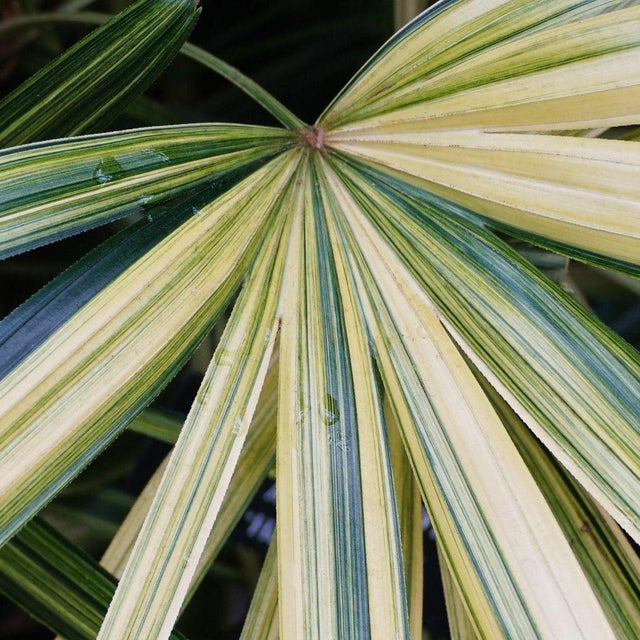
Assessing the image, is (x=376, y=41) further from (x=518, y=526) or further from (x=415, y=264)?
(x=518, y=526)

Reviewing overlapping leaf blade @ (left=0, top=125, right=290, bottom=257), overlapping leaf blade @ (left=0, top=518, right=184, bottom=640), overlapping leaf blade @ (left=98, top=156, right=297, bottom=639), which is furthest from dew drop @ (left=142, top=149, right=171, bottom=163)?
overlapping leaf blade @ (left=0, top=518, right=184, bottom=640)

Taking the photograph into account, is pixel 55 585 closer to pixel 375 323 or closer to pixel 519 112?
pixel 375 323

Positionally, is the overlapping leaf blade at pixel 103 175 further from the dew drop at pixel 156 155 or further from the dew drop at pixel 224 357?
the dew drop at pixel 224 357

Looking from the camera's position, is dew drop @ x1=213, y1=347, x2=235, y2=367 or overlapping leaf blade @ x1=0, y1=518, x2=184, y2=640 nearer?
dew drop @ x1=213, y1=347, x2=235, y2=367

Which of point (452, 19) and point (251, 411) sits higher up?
point (452, 19)

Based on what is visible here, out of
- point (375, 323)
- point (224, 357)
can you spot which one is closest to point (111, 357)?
point (224, 357)

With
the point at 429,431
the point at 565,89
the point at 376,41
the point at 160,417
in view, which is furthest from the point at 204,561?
the point at 376,41

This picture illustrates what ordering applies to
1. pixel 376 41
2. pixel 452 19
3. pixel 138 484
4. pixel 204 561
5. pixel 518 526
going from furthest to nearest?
pixel 376 41 < pixel 138 484 < pixel 204 561 < pixel 452 19 < pixel 518 526

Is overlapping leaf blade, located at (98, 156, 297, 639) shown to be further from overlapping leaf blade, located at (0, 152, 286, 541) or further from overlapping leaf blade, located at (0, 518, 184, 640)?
overlapping leaf blade, located at (0, 518, 184, 640)
